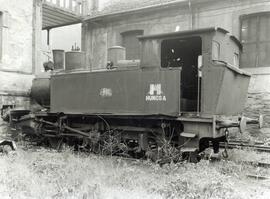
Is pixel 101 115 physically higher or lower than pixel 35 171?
higher

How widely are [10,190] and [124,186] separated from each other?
1.62 metres

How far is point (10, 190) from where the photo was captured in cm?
482

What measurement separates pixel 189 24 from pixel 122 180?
30.2ft

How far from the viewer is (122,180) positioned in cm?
550

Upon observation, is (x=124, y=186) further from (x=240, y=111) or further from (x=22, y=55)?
(x=22, y=55)

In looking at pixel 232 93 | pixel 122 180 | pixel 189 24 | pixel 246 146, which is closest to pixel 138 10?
pixel 189 24

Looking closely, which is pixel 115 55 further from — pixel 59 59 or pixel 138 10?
pixel 138 10

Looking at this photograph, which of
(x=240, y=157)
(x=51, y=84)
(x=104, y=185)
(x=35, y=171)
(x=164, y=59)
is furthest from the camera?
(x=51, y=84)

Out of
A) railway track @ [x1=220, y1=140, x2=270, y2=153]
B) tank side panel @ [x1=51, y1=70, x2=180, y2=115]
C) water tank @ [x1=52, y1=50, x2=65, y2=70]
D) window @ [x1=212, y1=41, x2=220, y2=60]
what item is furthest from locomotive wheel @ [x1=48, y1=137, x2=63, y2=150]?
window @ [x1=212, y1=41, x2=220, y2=60]

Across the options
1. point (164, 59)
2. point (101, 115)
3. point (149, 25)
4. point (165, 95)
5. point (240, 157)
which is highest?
point (149, 25)

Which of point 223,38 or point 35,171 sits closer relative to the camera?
point 35,171

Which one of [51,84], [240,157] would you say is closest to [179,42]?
[240,157]

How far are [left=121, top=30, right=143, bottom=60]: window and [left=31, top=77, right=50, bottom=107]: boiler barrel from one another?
18.2ft

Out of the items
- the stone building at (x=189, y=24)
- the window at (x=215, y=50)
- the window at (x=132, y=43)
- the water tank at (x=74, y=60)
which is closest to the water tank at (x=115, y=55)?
the water tank at (x=74, y=60)
